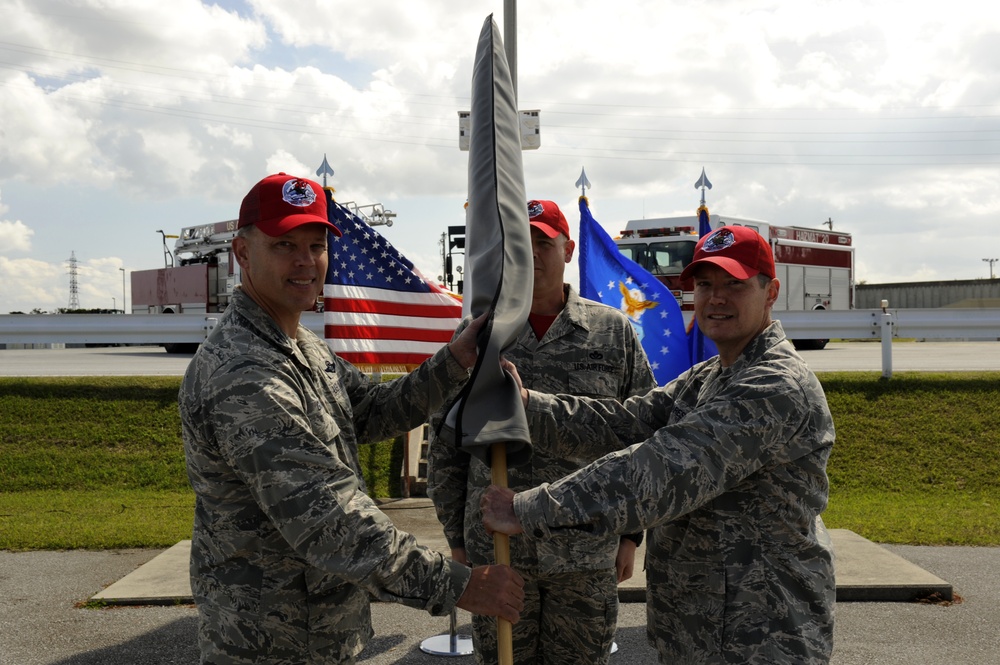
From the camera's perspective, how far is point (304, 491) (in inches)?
88.7

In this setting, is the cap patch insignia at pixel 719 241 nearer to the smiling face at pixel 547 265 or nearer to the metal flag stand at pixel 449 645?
the smiling face at pixel 547 265

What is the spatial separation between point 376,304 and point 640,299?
7.49ft

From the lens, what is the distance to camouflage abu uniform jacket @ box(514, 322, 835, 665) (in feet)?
7.37

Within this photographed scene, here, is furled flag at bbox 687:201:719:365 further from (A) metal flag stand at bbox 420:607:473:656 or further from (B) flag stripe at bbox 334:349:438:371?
(A) metal flag stand at bbox 420:607:473:656

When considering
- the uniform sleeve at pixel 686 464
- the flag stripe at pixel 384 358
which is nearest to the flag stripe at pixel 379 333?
the flag stripe at pixel 384 358

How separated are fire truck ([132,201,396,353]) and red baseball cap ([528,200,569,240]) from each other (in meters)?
19.6

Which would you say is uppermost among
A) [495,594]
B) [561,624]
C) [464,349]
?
[464,349]

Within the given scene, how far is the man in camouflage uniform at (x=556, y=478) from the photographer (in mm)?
3213

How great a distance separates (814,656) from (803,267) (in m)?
22.9

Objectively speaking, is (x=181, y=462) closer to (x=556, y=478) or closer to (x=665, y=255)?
(x=556, y=478)

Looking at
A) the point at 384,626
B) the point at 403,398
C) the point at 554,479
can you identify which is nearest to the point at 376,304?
the point at 384,626

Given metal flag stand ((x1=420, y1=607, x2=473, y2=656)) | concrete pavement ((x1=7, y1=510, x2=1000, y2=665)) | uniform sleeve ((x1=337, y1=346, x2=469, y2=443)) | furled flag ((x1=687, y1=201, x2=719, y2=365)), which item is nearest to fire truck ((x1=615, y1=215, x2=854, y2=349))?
furled flag ((x1=687, y1=201, x2=719, y2=365))

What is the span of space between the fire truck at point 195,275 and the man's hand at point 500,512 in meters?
20.9

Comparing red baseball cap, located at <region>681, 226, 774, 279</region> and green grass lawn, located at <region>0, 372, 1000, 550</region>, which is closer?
red baseball cap, located at <region>681, 226, 774, 279</region>
